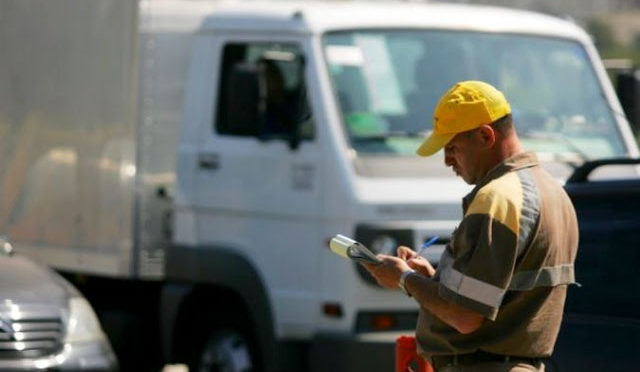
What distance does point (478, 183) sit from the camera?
15.5ft

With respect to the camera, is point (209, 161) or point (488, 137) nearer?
point (488, 137)

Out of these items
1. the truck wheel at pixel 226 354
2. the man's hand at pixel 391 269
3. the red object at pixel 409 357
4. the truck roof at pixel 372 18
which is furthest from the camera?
the truck wheel at pixel 226 354

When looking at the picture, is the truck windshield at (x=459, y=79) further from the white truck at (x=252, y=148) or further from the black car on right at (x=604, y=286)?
the black car on right at (x=604, y=286)

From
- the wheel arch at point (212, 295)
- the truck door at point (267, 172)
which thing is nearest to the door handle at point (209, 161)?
the truck door at point (267, 172)

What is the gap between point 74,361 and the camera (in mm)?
8891

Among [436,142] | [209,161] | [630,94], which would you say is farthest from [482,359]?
[630,94]

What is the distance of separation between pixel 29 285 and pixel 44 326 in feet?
0.96

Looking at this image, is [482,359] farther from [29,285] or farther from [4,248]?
[4,248]

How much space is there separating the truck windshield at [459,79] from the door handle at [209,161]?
0.97m

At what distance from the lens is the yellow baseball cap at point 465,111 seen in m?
4.65

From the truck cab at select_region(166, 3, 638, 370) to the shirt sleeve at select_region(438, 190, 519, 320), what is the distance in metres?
3.92

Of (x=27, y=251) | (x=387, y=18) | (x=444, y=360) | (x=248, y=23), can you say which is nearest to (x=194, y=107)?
(x=248, y=23)

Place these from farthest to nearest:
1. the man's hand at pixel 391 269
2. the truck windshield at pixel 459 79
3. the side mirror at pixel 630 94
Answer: the side mirror at pixel 630 94
the truck windshield at pixel 459 79
the man's hand at pixel 391 269

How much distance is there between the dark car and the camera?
8.71 metres
